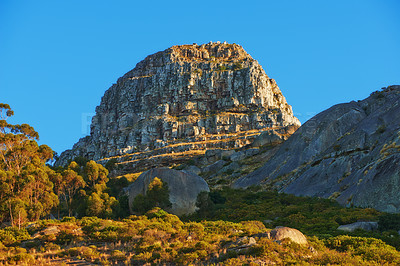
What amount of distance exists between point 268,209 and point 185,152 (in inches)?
3555

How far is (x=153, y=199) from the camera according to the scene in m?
39.7

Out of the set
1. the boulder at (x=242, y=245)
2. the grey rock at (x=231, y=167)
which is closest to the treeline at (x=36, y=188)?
the boulder at (x=242, y=245)

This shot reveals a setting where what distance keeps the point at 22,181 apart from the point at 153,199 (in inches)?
587

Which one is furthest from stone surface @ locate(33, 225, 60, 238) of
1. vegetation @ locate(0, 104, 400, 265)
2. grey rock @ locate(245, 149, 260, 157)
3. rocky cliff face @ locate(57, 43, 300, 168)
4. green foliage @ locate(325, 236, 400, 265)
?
rocky cliff face @ locate(57, 43, 300, 168)

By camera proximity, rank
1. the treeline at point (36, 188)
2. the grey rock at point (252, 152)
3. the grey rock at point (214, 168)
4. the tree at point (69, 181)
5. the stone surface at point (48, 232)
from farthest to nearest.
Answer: the grey rock at point (252, 152)
the grey rock at point (214, 168)
the tree at point (69, 181)
the treeline at point (36, 188)
the stone surface at point (48, 232)

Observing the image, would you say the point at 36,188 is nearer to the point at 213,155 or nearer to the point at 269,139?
the point at 213,155

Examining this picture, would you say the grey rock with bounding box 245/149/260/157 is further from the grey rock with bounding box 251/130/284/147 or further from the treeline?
the treeline

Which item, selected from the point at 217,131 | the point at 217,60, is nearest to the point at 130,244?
the point at 217,131

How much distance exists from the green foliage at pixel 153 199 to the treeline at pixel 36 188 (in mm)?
3031

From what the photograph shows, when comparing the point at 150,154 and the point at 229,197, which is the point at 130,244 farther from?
the point at 150,154

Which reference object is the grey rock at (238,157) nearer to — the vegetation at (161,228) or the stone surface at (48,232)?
the vegetation at (161,228)

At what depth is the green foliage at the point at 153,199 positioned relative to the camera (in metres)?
39.5

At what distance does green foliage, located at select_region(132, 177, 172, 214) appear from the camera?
39.5 metres

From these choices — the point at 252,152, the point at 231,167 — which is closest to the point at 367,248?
the point at 231,167
